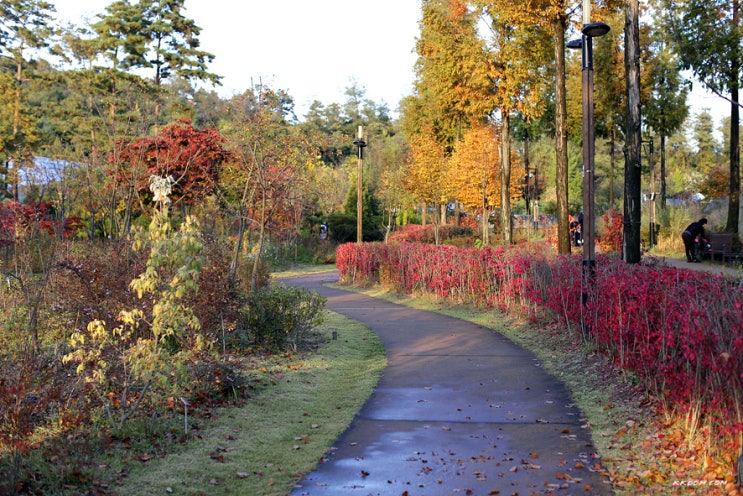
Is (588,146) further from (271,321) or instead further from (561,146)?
(561,146)

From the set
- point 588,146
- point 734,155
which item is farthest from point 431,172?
point 588,146

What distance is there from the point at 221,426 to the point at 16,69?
38.5m

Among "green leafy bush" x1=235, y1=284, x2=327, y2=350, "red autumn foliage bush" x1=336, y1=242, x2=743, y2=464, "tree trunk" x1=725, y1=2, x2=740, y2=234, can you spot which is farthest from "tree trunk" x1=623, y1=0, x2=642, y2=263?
"tree trunk" x1=725, y1=2, x2=740, y2=234

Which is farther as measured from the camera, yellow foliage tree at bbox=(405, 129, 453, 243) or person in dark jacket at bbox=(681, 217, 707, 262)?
yellow foliage tree at bbox=(405, 129, 453, 243)

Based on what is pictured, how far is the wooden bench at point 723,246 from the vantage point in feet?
74.8

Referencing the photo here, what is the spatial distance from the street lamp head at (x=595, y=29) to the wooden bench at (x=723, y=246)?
14542 mm

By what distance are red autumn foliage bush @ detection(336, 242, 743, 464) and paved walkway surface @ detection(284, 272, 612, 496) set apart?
2.80 ft

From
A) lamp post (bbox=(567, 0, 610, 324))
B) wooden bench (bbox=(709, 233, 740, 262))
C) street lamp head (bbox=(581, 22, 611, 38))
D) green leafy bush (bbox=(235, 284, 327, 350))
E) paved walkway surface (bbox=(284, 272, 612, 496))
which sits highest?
street lamp head (bbox=(581, 22, 611, 38))

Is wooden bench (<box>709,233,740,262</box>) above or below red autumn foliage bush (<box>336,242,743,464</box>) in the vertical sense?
above

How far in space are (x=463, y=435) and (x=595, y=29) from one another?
21.8ft

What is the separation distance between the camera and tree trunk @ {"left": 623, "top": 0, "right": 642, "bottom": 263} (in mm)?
15094

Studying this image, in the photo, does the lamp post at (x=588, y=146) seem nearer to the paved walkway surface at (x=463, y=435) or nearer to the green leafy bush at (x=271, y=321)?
the paved walkway surface at (x=463, y=435)

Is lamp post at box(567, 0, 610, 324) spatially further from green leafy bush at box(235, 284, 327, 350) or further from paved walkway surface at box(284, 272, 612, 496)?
green leafy bush at box(235, 284, 327, 350)

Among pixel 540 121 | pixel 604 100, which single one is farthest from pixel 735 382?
pixel 540 121
